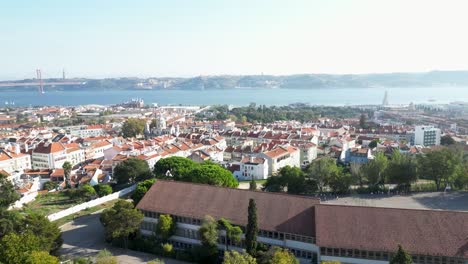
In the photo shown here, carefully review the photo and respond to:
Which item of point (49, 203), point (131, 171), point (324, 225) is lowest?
point (49, 203)

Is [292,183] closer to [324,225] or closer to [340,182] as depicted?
[340,182]

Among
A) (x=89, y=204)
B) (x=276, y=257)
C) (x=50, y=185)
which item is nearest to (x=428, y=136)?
(x=89, y=204)

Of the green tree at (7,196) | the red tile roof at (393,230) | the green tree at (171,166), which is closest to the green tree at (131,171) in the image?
the green tree at (171,166)

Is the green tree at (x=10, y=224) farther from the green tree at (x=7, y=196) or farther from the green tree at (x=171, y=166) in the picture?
the green tree at (x=171, y=166)

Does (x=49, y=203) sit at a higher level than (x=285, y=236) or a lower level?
lower

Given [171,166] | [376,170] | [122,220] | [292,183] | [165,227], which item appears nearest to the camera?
[165,227]

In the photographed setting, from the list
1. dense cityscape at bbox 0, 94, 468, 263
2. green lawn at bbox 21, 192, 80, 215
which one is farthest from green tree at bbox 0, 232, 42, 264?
green lawn at bbox 21, 192, 80, 215
